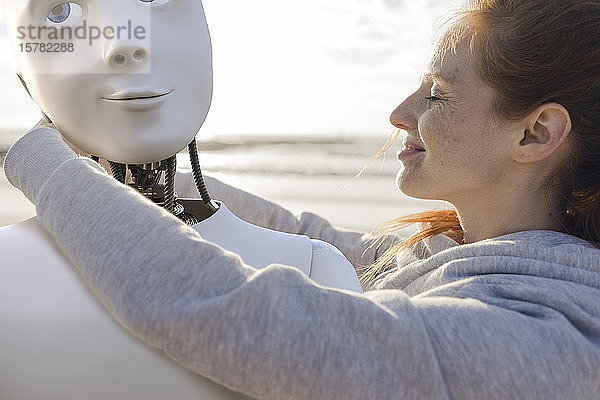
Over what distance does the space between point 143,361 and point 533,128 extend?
0.67 m

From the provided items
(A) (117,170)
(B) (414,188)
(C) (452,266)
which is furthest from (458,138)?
(A) (117,170)

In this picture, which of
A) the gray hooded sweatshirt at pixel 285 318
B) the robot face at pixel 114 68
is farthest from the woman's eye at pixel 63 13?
the gray hooded sweatshirt at pixel 285 318

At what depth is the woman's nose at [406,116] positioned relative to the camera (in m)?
1.10

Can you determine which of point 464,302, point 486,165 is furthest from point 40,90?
point 486,165

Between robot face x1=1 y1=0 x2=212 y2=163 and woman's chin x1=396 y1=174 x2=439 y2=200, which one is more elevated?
robot face x1=1 y1=0 x2=212 y2=163

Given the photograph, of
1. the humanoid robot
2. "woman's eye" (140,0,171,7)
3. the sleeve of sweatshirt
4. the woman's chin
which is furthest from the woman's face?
"woman's eye" (140,0,171,7)

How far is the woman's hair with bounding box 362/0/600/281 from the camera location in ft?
3.11

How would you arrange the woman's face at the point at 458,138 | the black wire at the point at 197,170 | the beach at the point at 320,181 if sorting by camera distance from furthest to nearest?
the beach at the point at 320,181
the woman's face at the point at 458,138
the black wire at the point at 197,170

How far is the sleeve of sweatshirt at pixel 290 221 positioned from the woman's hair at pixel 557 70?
0.46m

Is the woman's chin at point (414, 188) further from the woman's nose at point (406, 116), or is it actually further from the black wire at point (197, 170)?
the black wire at point (197, 170)

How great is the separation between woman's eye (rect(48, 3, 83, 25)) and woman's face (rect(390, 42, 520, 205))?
551 millimetres

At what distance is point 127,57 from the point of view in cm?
72

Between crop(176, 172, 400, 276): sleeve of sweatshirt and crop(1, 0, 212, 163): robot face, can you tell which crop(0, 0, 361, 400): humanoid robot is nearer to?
crop(1, 0, 212, 163): robot face

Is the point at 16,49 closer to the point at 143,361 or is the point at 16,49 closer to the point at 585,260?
the point at 143,361
